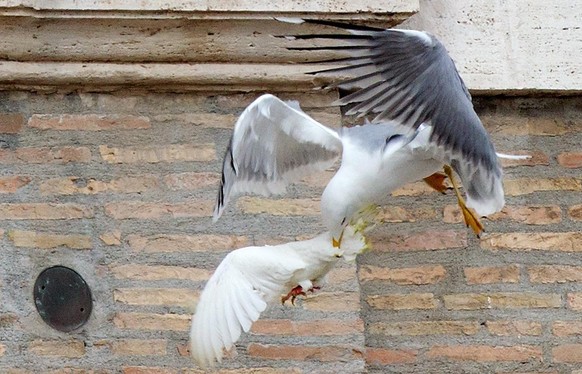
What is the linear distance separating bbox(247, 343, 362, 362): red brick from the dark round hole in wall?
0.44 m

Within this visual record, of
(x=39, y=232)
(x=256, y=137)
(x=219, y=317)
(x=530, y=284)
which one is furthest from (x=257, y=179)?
(x=530, y=284)

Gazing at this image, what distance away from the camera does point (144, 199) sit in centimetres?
399

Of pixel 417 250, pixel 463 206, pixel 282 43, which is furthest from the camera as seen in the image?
pixel 417 250

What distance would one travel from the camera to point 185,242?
3.97m

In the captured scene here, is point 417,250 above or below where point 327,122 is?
below

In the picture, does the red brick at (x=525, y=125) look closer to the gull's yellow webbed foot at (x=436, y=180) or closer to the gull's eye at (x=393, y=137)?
the gull's yellow webbed foot at (x=436, y=180)

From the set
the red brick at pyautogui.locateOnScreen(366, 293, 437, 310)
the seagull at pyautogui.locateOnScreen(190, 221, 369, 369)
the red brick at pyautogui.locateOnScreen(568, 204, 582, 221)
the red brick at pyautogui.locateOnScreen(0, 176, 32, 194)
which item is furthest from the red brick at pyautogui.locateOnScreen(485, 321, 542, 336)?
the red brick at pyautogui.locateOnScreen(0, 176, 32, 194)

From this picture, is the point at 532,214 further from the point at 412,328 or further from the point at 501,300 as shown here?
the point at 412,328

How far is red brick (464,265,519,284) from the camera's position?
4156 mm

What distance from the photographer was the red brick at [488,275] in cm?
416

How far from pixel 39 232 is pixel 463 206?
3.66 ft

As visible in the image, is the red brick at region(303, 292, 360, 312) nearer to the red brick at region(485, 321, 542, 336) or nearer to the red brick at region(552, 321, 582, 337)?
the red brick at region(485, 321, 542, 336)

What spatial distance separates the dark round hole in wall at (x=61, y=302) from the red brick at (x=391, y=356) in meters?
0.75

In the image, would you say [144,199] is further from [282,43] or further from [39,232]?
[282,43]
